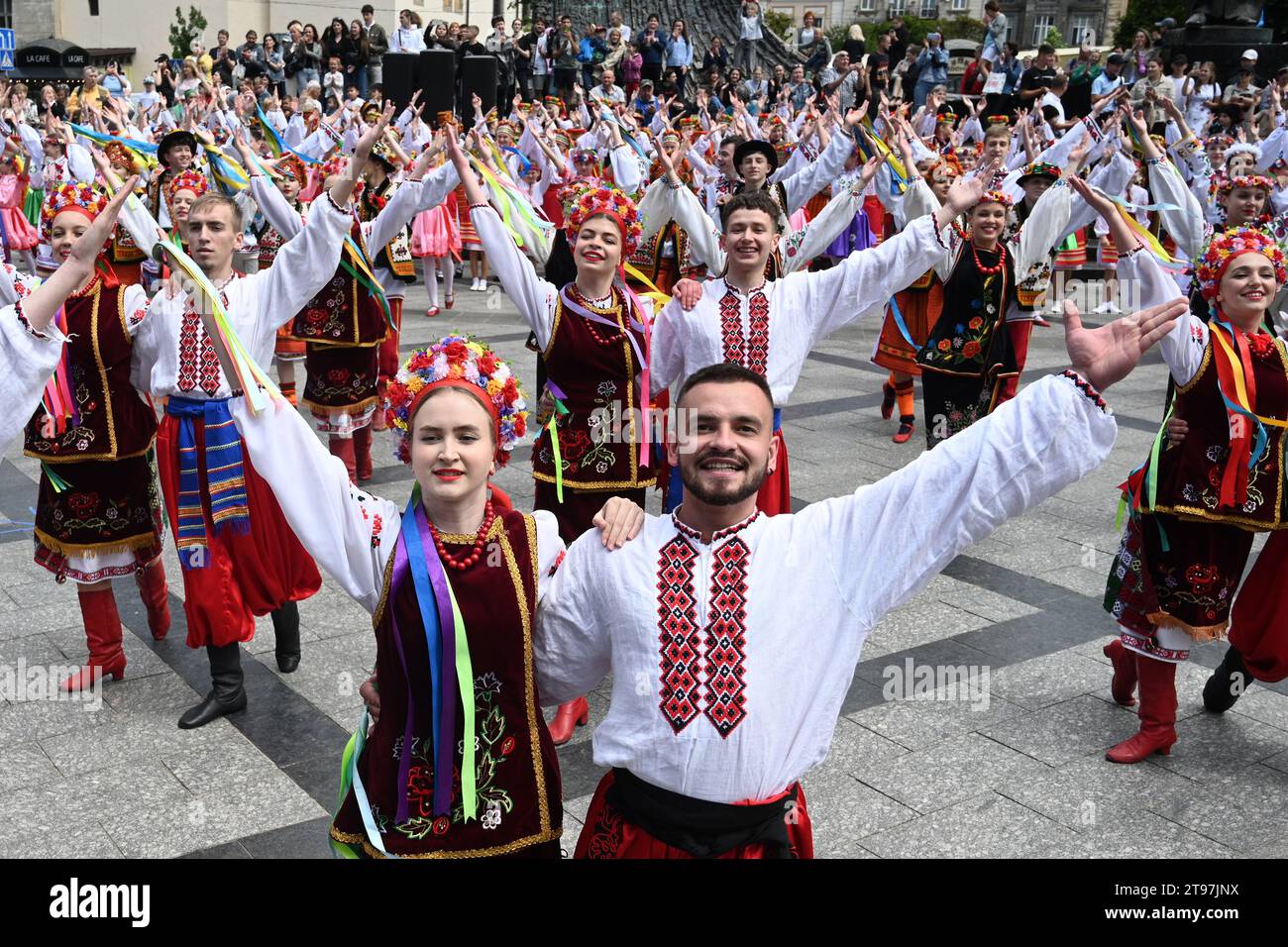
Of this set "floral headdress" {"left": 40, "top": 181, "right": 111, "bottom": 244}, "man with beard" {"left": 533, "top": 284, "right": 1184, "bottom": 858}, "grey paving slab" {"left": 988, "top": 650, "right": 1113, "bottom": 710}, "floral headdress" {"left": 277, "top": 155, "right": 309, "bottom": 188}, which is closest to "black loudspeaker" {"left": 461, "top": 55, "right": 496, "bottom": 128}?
"floral headdress" {"left": 277, "top": 155, "right": 309, "bottom": 188}

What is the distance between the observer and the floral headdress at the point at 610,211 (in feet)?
15.6

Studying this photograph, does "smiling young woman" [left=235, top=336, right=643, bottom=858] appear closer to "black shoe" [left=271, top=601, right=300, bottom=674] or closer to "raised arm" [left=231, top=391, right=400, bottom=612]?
"raised arm" [left=231, top=391, right=400, bottom=612]

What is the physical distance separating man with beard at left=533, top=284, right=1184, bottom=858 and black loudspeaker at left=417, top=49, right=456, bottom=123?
59.2 feet

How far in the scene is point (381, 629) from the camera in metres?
2.62

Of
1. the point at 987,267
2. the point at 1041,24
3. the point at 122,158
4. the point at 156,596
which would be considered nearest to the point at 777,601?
the point at 156,596

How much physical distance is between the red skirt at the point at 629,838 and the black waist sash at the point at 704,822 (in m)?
0.02

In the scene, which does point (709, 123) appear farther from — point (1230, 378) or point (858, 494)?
point (858, 494)

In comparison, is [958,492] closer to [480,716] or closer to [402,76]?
[480,716]

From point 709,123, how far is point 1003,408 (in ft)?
47.2

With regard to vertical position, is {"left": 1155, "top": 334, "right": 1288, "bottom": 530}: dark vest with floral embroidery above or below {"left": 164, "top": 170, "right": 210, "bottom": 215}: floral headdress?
below

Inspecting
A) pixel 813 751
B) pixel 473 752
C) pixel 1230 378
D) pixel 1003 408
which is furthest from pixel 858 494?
pixel 1230 378

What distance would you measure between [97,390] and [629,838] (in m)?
3.05

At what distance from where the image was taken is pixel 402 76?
20016mm

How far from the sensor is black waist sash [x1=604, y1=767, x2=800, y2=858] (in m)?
2.39
